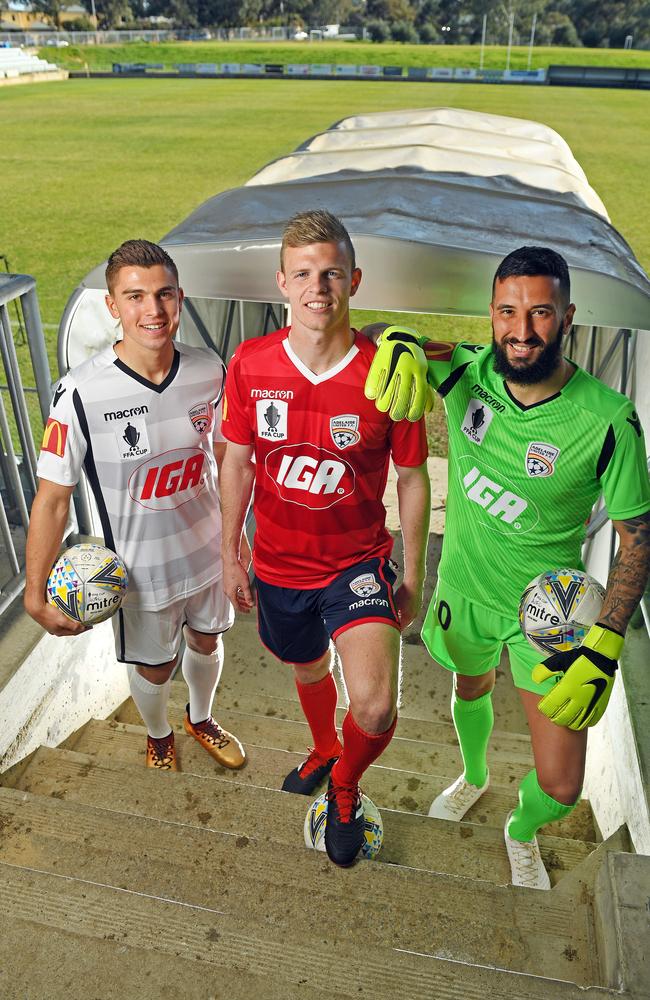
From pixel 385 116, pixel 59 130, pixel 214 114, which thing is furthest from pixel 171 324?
pixel 214 114

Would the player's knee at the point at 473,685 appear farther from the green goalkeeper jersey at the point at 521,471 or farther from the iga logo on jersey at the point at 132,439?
the iga logo on jersey at the point at 132,439

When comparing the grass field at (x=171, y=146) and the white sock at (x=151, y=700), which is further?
the grass field at (x=171, y=146)

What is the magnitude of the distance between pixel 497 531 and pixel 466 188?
2.52 meters

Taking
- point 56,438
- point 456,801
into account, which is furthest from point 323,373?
point 456,801

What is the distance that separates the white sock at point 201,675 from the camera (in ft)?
11.2

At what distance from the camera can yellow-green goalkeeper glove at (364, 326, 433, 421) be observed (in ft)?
8.18

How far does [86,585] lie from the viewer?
109 inches

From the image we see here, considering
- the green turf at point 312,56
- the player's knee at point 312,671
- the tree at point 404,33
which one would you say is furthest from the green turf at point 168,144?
the tree at point 404,33

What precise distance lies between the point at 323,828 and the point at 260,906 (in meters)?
0.49

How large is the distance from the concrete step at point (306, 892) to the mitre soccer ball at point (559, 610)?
0.79 m

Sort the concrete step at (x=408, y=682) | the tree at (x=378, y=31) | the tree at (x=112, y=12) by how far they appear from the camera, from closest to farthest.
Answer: the concrete step at (x=408, y=682) → the tree at (x=112, y=12) → the tree at (x=378, y=31)

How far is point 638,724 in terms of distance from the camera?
299 cm

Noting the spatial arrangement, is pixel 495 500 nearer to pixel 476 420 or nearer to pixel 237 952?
pixel 476 420

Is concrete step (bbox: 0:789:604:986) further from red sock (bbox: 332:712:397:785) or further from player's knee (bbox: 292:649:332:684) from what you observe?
player's knee (bbox: 292:649:332:684)
